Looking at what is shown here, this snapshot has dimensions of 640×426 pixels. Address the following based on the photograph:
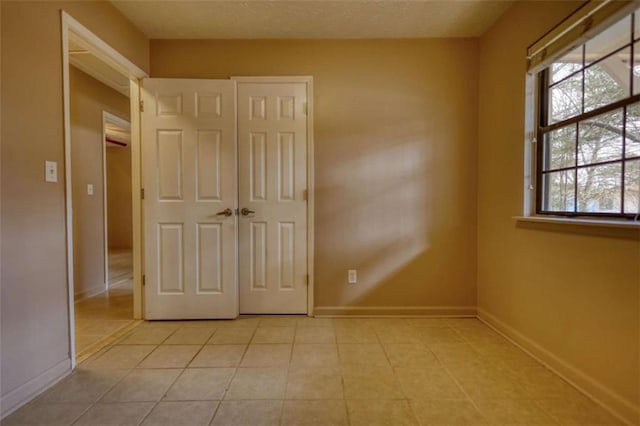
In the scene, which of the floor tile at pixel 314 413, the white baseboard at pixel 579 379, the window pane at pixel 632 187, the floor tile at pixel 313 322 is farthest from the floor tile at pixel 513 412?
the floor tile at pixel 313 322

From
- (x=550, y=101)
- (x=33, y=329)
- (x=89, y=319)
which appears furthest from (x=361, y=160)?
(x=89, y=319)

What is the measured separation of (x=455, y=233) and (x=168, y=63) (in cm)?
294

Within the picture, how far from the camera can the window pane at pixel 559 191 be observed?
1775 mm

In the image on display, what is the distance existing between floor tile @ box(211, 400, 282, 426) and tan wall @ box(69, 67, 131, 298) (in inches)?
104

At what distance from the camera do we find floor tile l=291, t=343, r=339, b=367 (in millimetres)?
1837

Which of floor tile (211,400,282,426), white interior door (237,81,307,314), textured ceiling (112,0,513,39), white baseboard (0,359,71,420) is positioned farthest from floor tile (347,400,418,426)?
textured ceiling (112,0,513,39)

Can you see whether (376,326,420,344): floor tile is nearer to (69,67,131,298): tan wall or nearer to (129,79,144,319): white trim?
(129,79,144,319): white trim

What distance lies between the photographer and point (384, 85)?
8.46 ft

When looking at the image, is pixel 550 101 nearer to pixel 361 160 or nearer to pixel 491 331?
pixel 361 160

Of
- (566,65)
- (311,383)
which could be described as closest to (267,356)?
(311,383)

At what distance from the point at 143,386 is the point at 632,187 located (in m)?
2.72

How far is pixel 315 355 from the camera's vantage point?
194cm

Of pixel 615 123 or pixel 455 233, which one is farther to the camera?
pixel 455 233

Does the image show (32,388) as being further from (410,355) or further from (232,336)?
(410,355)
